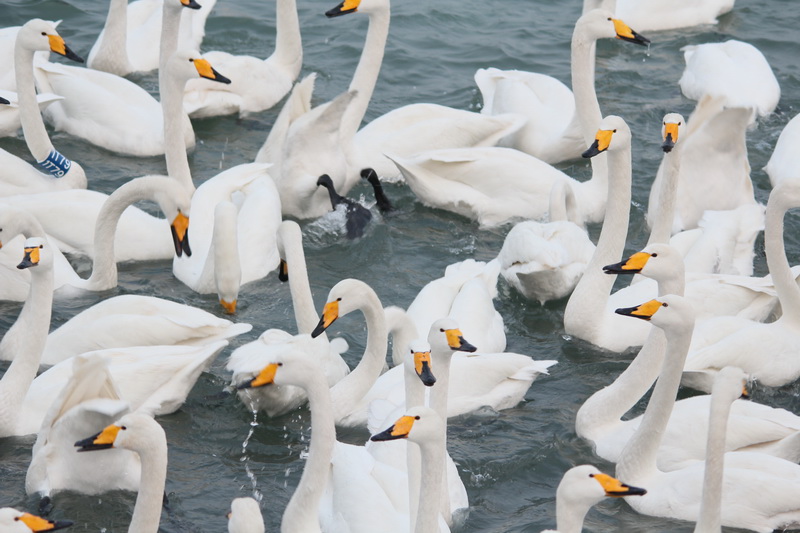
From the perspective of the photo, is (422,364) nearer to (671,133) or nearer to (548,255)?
(548,255)

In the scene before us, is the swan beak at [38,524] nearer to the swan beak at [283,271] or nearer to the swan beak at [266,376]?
the swan beak at [266,376]

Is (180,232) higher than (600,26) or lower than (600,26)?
lower

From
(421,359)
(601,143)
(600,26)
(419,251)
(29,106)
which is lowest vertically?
(419,251)

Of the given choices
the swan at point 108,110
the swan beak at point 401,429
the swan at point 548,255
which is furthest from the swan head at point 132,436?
the swan at point 108,110

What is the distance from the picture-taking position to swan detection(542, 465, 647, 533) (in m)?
5.96

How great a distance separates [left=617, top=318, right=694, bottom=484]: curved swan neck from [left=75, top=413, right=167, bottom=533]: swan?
2.58 metres

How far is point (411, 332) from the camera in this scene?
327 inches

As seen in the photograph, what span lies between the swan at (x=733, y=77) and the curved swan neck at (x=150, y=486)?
25.0 ft

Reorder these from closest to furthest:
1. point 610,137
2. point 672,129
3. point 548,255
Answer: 1. point 610,137
2. point 672,129
3. point 548,255

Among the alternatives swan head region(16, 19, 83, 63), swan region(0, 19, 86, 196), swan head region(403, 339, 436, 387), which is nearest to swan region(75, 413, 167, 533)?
swan head region(403, 339, 436, 387)

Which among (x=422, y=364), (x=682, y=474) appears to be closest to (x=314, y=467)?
(x=422, y=364)

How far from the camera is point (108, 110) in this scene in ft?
36.8

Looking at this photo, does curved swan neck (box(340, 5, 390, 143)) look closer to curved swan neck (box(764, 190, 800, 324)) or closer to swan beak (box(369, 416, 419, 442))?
curved swan neck (box(764, 190, 800, 324))

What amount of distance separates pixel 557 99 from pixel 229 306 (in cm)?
432
